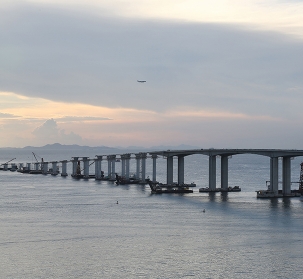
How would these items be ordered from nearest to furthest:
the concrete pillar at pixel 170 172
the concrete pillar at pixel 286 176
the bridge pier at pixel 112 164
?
1. the concrete pillar at pixel 286 176
2. the concrete pillar at pixel 170 172
3. the bridge pier at pixel 112 164

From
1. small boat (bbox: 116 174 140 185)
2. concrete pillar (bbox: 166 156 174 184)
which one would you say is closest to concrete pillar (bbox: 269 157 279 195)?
concrete pillar (bbox: 166 156 174 184)

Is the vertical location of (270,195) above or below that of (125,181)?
below

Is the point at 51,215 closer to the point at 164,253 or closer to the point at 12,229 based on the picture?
the point at 12,229

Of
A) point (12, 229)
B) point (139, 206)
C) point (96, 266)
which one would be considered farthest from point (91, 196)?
point (96, 266)

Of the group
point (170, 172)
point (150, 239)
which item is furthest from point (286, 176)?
point (150, 239)

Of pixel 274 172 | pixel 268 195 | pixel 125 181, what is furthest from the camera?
pixel 125 181

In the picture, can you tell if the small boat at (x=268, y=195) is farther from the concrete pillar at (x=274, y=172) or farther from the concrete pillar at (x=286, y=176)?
the concrete pillar at (x=286, y=176)

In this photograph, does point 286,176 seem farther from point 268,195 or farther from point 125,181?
point 125,181

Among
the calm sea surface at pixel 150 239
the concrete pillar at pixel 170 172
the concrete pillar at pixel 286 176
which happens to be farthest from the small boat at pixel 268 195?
the concrete pillar at pixel 170 172

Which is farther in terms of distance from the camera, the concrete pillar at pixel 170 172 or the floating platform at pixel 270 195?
the concrete pillar at pixel 170 172
